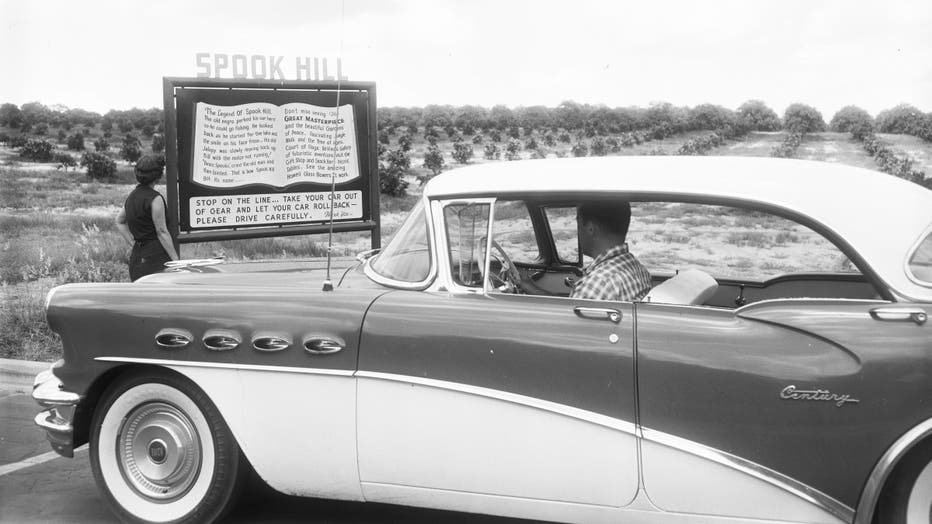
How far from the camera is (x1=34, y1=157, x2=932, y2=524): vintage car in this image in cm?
Answer: 300

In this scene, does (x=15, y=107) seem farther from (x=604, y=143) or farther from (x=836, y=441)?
(x=836, y=441)

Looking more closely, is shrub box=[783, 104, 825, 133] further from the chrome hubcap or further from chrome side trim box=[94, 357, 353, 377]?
the chrome hubcap

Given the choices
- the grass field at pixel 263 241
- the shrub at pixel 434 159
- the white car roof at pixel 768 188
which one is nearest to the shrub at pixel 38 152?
the grass field at pixel 263 241

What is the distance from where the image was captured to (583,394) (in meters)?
3.21

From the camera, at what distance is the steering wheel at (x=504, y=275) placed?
3814 millimetres

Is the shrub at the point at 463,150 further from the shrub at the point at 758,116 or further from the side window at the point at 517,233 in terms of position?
the side window at the point at 517,233

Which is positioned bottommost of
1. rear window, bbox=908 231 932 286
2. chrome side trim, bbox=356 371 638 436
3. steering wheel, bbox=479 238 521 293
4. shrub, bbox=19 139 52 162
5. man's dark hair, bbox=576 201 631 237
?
chrome side trim, bbox=356 371 638 436

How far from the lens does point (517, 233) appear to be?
480 centimetres

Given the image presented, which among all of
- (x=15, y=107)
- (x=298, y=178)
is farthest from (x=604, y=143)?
(x=15, y=107)

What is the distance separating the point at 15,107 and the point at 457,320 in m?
35.7

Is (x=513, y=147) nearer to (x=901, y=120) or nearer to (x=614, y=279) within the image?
(x=901, y=120)

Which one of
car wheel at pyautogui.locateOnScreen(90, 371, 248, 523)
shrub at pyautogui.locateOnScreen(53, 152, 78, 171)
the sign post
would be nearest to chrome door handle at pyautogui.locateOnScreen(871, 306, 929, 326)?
car wheel at pyautogui.locateOnScreen(90, 371, 248, 523)

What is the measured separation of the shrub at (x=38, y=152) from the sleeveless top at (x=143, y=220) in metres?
27.4

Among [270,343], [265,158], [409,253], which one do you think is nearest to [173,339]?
[270,343]
